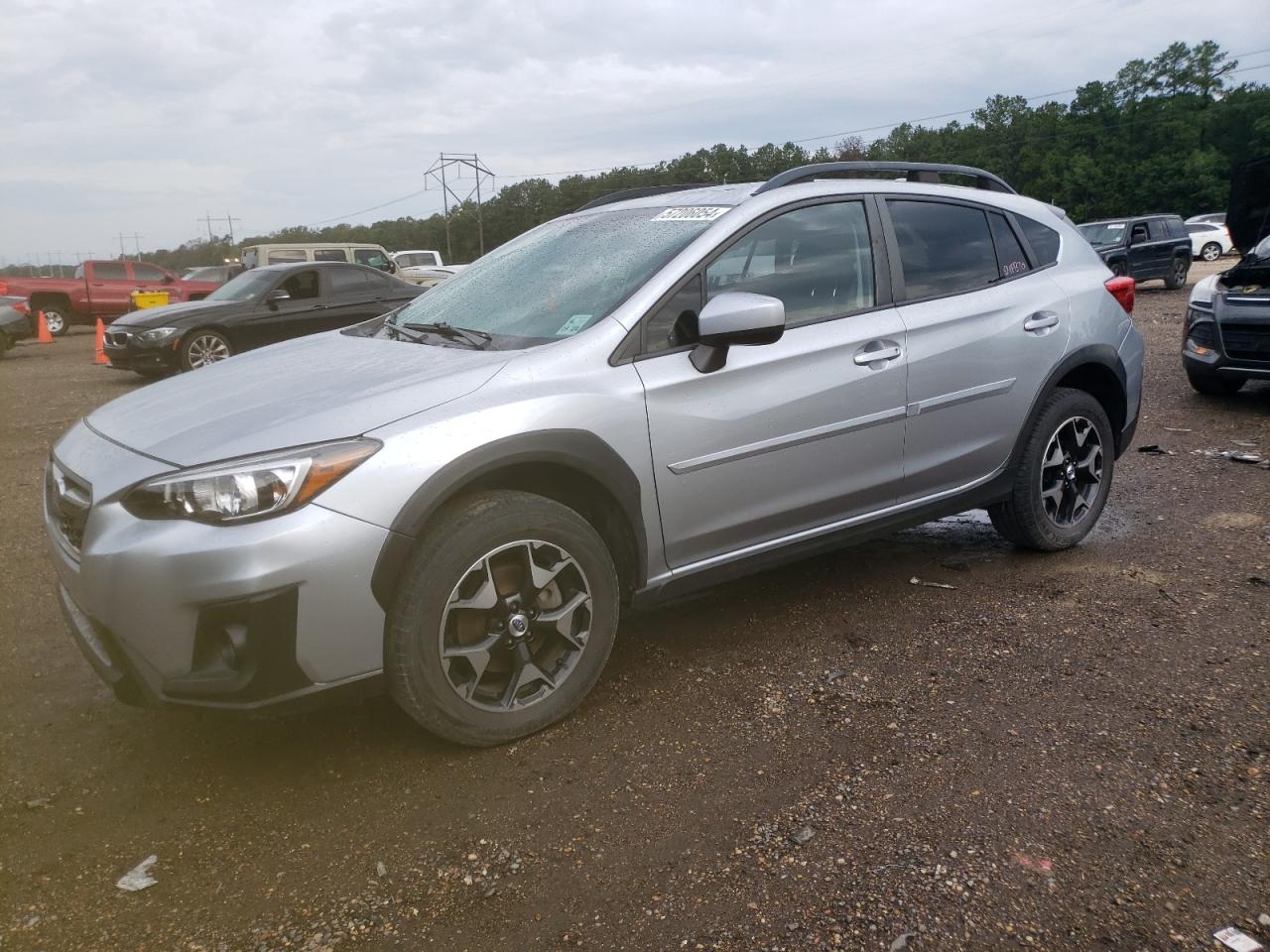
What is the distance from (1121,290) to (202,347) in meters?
11.1

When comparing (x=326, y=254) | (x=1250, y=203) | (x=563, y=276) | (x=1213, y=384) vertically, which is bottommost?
(x=1213, y=384)

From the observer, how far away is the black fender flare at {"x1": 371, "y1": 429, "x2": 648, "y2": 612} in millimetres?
2701

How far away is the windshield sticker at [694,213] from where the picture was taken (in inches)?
142

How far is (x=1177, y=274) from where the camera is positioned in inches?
847

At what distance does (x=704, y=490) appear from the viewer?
11.0 feet

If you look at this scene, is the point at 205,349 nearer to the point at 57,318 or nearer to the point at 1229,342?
the point at 1229,342

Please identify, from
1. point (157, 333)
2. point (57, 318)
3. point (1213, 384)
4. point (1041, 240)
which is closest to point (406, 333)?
point (1041, 240)

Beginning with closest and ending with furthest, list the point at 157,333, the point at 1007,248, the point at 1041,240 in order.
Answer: the point at 1007,248 < the point at 1041,240 < the point at 157,333

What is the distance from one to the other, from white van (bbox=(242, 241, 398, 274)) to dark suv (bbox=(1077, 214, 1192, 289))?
48.7ft

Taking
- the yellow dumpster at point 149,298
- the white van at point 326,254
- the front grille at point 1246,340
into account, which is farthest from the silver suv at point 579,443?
the yellow dumpster at point 149,298

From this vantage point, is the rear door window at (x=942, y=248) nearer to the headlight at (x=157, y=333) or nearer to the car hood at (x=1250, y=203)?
the car hood at (x=1250, y=203)

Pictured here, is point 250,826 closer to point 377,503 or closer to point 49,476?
point 377,503

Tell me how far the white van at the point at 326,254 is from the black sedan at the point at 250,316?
5562 mm

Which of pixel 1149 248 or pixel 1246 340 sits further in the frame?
pixel 1149 248
